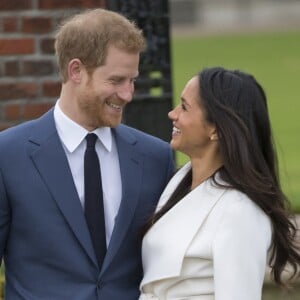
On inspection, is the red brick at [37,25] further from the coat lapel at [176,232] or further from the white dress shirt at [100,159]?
the coat lapel at [176,232]

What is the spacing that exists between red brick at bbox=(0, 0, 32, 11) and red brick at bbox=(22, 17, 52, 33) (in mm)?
64

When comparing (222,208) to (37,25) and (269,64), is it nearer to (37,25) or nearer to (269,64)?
(37,25)

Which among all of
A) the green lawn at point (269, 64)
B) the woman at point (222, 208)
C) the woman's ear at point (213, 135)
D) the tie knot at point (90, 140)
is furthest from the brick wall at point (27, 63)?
the green lawn at point (269, 64)

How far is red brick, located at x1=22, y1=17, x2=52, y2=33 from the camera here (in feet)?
20.2

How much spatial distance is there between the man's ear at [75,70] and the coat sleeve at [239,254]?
2.21ft

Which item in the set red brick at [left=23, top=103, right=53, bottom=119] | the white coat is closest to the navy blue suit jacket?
the white coat

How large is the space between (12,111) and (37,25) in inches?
17.3

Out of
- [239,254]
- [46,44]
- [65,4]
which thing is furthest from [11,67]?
[239,254]

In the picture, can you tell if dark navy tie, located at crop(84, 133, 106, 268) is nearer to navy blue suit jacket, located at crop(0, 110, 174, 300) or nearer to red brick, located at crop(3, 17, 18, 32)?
navy blue suit jacket, located at crop(0, 110, 174, 300)

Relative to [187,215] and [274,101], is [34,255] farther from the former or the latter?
[274,101]

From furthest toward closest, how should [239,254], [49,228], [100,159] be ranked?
[100,159]
[49,228]
[239,254]

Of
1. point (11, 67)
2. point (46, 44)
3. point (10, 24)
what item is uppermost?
point (10, 24)

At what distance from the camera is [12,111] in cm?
616

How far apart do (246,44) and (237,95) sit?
29852 mm
